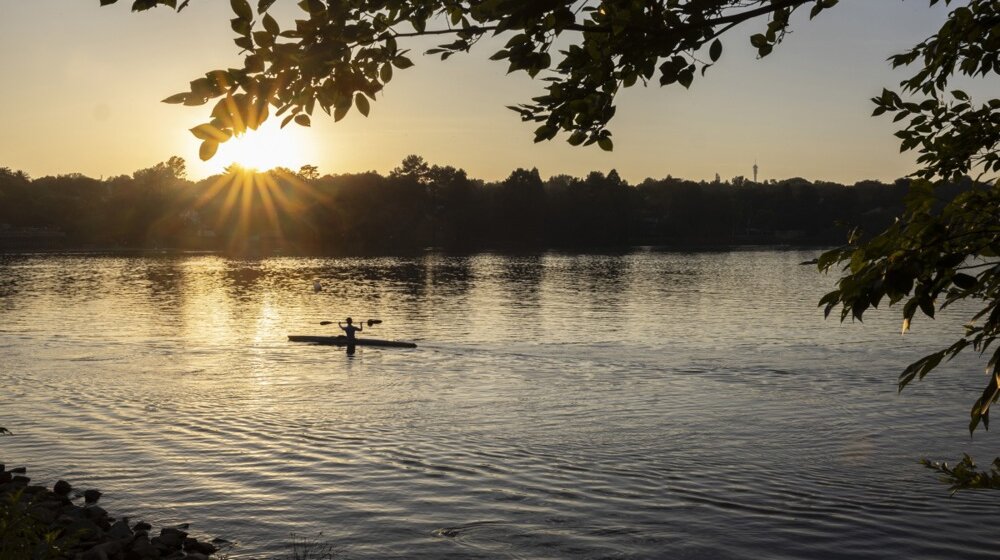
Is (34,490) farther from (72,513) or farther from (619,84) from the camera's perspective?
(619,84)

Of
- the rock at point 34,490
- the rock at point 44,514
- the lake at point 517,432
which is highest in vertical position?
the rock at point 44,514

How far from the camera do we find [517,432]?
27344 millimetres

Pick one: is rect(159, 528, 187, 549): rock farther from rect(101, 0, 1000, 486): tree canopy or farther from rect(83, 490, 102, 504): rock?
rect(101, 0, 1000, 486): tree canopy

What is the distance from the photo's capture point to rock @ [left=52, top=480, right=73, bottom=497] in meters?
19.5

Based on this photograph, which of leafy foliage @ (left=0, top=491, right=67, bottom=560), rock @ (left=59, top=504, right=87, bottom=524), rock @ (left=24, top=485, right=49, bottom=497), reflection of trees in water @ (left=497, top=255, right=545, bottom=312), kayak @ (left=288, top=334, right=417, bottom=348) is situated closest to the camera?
leafy foliage @ (left=0, top=491, right=67, bottom=560)

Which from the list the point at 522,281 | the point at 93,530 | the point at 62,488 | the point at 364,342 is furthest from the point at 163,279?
the point at 93,530

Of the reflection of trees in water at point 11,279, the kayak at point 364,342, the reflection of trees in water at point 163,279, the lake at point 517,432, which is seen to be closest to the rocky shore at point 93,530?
the lake at point 517,432

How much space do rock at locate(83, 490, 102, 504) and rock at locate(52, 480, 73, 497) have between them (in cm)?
49

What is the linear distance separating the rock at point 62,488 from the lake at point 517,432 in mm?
1024

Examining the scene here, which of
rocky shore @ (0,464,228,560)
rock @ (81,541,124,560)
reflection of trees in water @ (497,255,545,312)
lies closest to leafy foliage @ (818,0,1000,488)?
rocky shore @ (0,464,228,560)

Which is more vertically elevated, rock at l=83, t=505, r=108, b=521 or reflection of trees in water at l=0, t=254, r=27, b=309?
reflection of trees in water at l=0, t=254, r=27, b=309

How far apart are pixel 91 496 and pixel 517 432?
40.5ft

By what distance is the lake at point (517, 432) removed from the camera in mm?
18141

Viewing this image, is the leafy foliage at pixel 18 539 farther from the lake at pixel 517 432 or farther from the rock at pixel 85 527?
the lake at pixel 517 432
